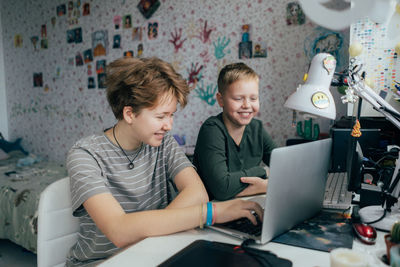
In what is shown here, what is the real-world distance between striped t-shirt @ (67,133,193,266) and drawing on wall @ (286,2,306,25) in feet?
4.73

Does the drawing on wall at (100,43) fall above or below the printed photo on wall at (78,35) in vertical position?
below

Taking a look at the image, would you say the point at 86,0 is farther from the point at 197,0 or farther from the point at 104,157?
the point at 104,157

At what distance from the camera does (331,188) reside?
118 cm

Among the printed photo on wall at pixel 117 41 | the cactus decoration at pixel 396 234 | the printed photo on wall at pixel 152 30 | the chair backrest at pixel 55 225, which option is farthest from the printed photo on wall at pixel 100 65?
the cactus decoration at pixel 396 234

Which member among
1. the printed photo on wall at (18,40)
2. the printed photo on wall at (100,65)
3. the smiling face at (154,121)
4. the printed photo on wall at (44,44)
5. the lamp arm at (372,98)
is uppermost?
the printed photo on wall at (18,40)

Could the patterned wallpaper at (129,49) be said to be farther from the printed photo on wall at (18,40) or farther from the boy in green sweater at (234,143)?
the boy in green sweater at (234,143)

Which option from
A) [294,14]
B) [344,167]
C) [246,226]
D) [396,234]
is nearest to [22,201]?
[246,226]

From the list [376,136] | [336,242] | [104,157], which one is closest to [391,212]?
[336,242]

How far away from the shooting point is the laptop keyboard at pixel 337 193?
1.04 meters

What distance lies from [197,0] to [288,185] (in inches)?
85.3

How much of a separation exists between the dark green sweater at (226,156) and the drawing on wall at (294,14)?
101 centimetres

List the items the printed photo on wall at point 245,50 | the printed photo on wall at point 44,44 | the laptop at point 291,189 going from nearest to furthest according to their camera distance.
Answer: the laptop at point 291,189 → the printed photo on wall at point 245,50 → the printed photo on wall at point 44,44

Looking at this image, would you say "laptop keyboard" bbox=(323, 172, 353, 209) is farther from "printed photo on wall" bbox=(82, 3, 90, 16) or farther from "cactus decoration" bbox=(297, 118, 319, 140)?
"printed photo on wall" bbox=(82, 3, 90, 16)

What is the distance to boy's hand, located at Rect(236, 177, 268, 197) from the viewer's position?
123 cm
